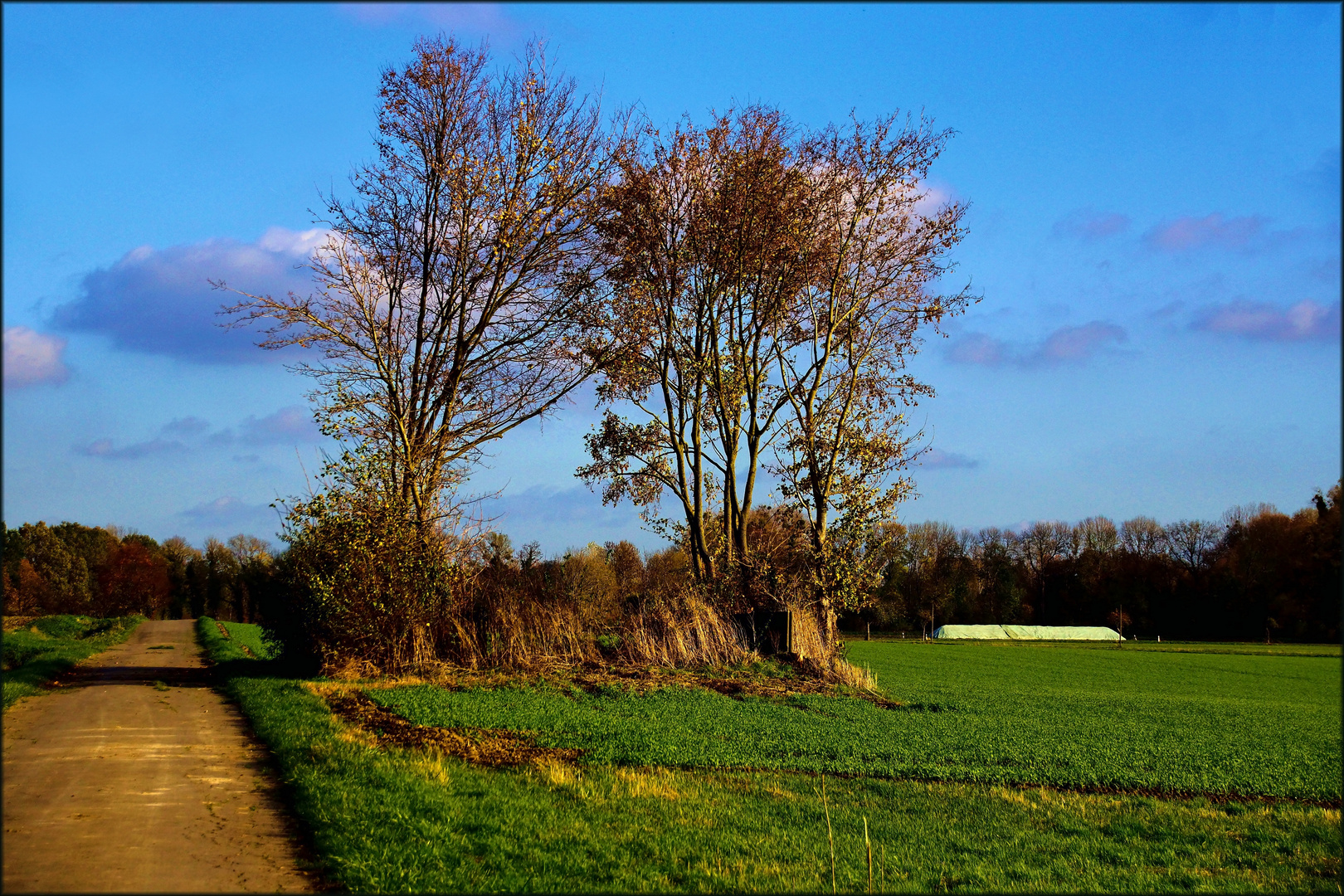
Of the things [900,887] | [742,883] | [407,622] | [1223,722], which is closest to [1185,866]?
[900,887]

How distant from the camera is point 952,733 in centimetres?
1274

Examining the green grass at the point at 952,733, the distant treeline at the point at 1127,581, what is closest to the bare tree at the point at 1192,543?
the distant treeline at the point at 1127,581

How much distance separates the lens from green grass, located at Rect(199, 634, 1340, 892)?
20.0ft

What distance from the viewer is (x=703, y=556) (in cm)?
2198

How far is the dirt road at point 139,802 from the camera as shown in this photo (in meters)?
5.68

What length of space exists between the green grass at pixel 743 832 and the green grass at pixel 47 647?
326 cm

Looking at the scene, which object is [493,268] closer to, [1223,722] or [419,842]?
[419,842]

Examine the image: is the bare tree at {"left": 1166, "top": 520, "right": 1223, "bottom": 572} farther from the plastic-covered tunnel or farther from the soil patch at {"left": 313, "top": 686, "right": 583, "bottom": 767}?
the soil patch at {"left": 313, "top": 686, "right": 583, "bottom": 767}

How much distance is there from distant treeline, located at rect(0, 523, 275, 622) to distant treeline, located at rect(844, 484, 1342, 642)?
5524cm

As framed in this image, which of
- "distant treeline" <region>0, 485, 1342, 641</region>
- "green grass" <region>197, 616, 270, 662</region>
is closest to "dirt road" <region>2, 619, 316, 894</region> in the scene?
"green grass" <region>197, 616, 270, 662</region>

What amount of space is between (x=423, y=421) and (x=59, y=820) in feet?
39.5

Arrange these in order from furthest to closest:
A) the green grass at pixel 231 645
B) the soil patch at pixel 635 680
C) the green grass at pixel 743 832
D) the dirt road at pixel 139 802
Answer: the green grass at pixel 231 645 → the soil patch at pixel 635 680 → the green grass at pixel 743 832 → the dirt road at pixel 139 802

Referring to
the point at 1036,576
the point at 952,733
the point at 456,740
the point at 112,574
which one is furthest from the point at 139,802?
the point at 1036,576

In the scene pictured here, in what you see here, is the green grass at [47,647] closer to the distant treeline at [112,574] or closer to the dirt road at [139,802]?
the dirt road at [139,802]
